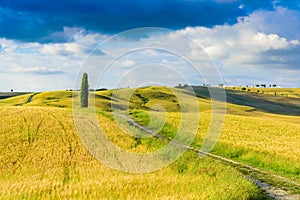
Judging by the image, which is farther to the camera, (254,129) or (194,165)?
(254,129)

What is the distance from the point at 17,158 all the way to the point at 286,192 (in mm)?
17539

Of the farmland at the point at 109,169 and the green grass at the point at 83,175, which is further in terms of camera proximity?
the farmland at the point at 109,169

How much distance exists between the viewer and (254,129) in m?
46.7

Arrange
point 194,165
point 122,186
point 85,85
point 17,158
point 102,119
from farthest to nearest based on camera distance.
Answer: point 85,85
point 102,119
point 17,158
point 194,165
point 122,186

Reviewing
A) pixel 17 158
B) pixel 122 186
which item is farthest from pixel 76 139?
pixel 122 186

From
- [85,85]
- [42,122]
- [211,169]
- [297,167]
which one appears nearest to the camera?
[211,169]

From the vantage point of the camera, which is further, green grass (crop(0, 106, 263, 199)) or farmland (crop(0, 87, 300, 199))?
farmland (crop(0, 87, 300, 199))

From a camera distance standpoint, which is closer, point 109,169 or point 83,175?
point 83,175

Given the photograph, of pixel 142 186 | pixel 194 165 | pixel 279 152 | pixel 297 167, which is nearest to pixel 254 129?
pixel 279 152

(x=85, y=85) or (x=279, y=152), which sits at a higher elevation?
(x=85, y=85)

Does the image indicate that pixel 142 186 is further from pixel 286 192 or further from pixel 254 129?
pixel 254 129

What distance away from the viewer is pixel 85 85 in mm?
78500

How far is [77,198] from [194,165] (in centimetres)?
939

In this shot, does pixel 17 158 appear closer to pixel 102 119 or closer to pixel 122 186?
pixel 122 186
